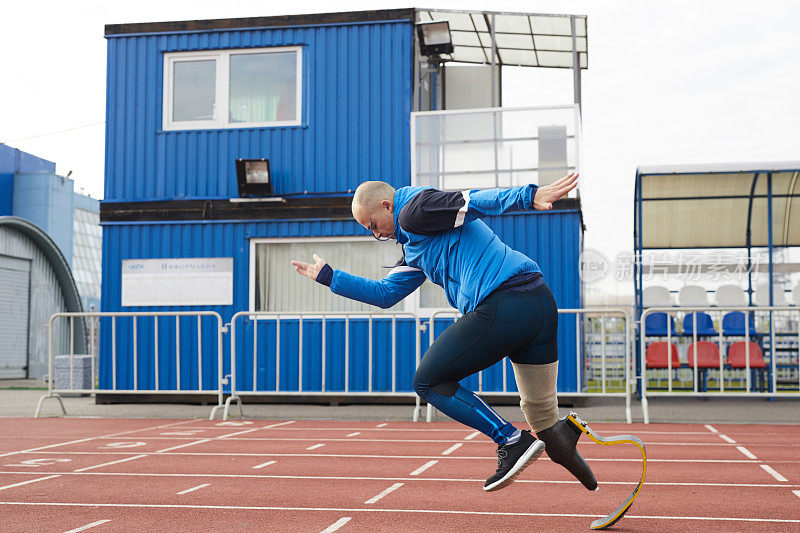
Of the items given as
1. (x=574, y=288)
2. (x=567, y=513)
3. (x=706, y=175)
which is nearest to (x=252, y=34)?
(x=574, y=288)

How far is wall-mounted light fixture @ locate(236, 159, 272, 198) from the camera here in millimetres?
14250

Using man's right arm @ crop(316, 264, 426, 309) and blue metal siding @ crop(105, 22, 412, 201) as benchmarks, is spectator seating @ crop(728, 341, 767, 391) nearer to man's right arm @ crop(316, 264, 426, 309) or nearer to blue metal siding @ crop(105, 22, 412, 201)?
blue metal siding @ crop(105, 22, 412, 201)

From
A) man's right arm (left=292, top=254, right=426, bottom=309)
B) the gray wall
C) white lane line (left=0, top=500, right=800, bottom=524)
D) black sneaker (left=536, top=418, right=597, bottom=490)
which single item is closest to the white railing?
white lane line (left=0, top=500, right=800, bottom=524)

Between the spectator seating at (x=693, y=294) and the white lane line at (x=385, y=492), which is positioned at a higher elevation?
the spectator seating at (x=693, y=294)

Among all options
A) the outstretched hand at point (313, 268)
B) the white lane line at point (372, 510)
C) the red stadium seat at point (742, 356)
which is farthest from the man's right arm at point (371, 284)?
the red stadium seat at point (742, 356)

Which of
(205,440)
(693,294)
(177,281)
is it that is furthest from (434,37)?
(205,440)

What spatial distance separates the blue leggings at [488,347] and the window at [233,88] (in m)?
10.9

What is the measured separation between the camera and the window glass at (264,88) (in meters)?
14.8

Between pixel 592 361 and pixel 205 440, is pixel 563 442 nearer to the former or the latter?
pixel 205 440

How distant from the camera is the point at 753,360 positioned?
14039mm

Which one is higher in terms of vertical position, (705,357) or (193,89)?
(193,89)

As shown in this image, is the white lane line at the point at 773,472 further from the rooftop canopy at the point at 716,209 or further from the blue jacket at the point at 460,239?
the rooftop canopy at the point at 716,209

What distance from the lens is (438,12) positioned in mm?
14836

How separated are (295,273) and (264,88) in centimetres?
313
